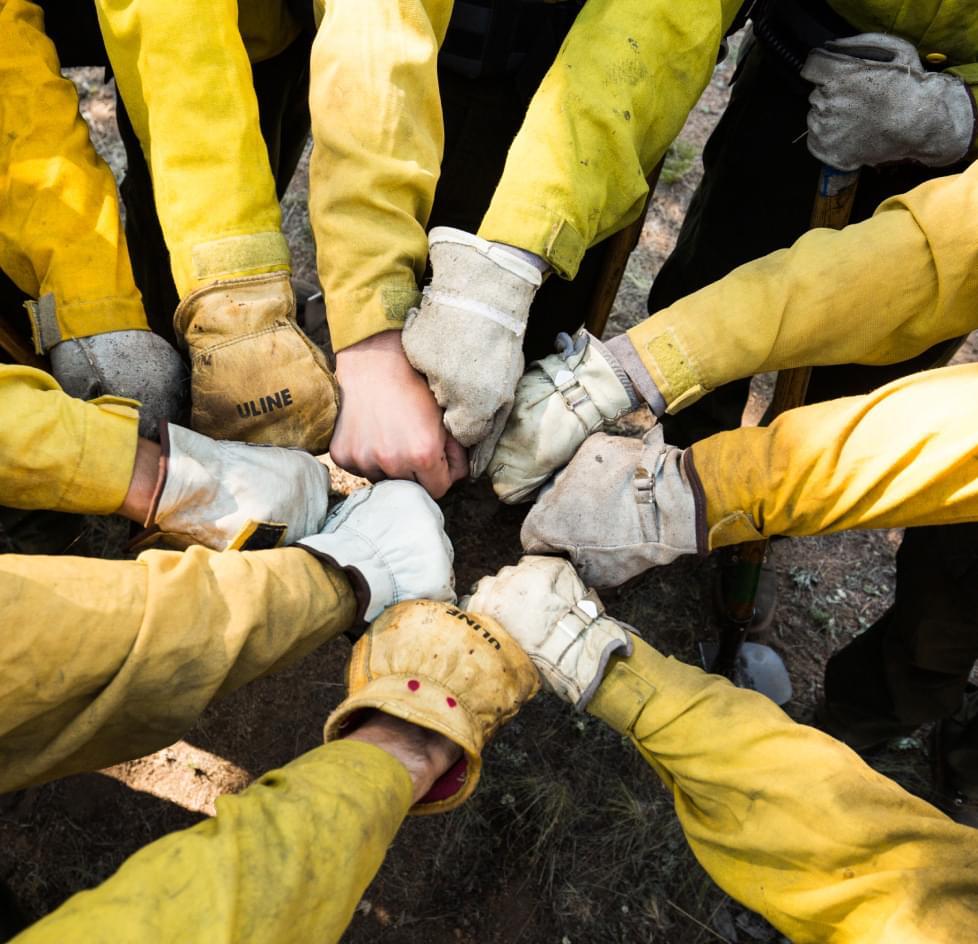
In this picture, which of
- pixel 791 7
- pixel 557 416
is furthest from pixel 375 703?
pixel 791 7

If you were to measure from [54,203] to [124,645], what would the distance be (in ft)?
4.05

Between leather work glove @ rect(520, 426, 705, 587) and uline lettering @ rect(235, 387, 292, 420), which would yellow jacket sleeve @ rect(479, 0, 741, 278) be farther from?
uline lettering @ rect(235, 387, 292, 420)

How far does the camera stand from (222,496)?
1659 millimetres

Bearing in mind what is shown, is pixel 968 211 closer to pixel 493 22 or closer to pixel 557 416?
Answer: pixel 557 416

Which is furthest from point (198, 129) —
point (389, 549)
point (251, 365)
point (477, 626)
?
point (477, 626)

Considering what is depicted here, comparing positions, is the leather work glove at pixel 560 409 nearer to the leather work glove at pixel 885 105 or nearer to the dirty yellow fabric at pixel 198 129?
the dirty yellow fabric at pixel 198 129

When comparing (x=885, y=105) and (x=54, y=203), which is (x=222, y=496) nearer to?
(x=54, y=203)

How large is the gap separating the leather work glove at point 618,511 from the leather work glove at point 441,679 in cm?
33

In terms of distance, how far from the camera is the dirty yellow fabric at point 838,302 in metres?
1.71

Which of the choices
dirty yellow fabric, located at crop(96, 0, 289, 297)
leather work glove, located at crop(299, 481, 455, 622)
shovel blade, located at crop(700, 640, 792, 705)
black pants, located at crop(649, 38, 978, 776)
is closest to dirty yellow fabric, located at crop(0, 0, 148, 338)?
dirty yellow fabric, located at crop(96, 0, 289, 297)

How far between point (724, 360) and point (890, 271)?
1.35ft

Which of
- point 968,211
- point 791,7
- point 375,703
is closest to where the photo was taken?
point 375,703

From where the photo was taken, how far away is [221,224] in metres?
1.79

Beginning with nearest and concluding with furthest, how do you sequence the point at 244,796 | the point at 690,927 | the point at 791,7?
1. the point at 244,796
2. the point at 791,7
3. the point at 690,927
